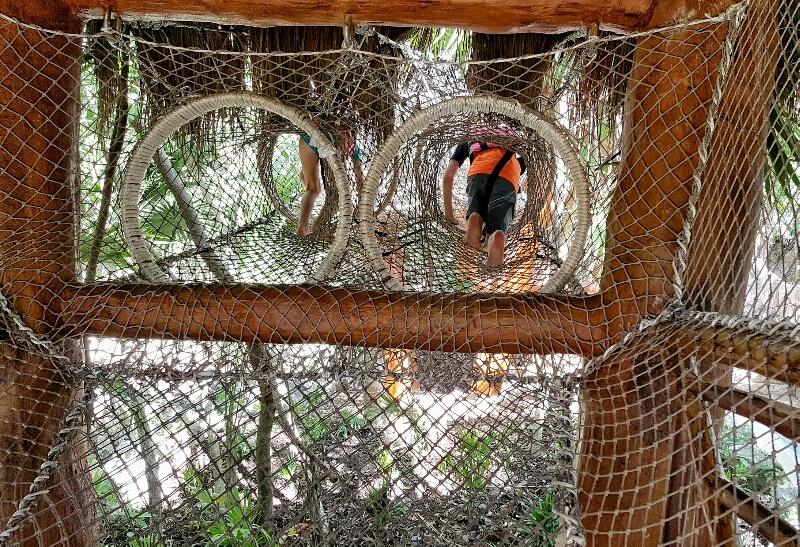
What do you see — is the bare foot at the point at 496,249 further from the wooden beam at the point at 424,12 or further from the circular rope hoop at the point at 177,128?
the wooden beam at the point at 424,12

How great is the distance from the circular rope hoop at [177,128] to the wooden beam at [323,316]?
163 millimetres

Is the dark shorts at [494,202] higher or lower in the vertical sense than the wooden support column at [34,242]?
higher

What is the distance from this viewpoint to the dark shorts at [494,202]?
244cm

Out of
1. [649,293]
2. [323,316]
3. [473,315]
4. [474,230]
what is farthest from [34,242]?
[474,230]

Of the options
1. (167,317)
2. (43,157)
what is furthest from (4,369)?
(43,157)

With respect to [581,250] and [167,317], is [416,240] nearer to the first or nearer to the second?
[581,250]

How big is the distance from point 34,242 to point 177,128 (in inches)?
19.3

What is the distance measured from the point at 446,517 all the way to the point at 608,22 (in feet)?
4.37

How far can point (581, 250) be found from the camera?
1558 millimetres

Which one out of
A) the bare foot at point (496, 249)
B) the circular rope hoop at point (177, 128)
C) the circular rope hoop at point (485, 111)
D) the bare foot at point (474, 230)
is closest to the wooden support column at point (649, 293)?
the circular rope hoop at point (485, 111)

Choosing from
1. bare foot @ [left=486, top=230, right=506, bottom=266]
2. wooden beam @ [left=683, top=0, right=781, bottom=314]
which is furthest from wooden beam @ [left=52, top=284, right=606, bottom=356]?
bare foot @ [left=486, top=230, right=506, bottom=266]

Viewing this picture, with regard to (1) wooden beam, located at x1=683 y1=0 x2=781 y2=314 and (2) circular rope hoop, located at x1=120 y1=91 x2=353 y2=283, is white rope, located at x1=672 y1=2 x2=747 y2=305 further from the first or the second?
(2) circular rope hoop, located at x1=120 y1=91 x2=353 y2=283

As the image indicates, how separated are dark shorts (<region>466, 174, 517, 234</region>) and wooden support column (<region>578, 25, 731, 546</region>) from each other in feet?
3.36

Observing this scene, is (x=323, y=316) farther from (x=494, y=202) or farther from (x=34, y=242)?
(x=494, y=202)
